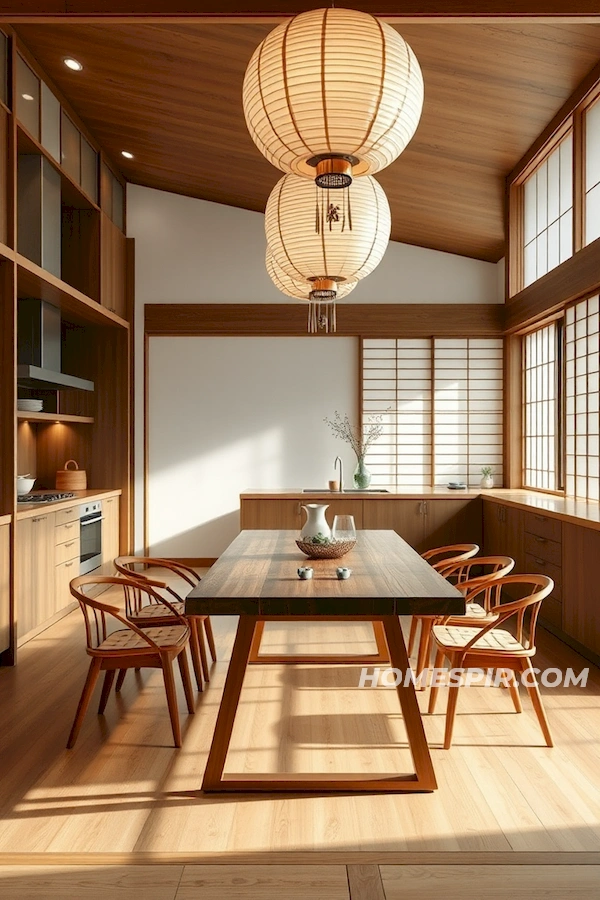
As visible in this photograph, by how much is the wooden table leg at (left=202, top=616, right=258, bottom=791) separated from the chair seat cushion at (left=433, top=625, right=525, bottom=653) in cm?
87

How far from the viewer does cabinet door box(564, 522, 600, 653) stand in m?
3.81

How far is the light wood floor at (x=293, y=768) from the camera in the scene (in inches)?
82.1

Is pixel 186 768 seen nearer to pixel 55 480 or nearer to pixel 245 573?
pixel 245 573

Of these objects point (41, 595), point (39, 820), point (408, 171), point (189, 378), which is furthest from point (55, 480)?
point (39, 820)

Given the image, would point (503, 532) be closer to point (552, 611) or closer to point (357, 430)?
point (552, 611)

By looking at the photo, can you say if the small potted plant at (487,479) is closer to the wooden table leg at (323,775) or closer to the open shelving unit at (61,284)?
the open shelving unit at (61,284)

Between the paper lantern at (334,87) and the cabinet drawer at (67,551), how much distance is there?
12.4 feet

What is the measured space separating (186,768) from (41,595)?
2.38 metres

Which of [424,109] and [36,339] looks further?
[36,339]

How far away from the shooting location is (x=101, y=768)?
264cm

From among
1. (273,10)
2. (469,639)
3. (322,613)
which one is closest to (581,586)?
(469,639)

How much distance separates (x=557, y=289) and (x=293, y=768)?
4.03m

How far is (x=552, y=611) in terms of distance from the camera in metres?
4.48

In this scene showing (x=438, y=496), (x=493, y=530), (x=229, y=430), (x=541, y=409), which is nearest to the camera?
(x=493, y=530)
